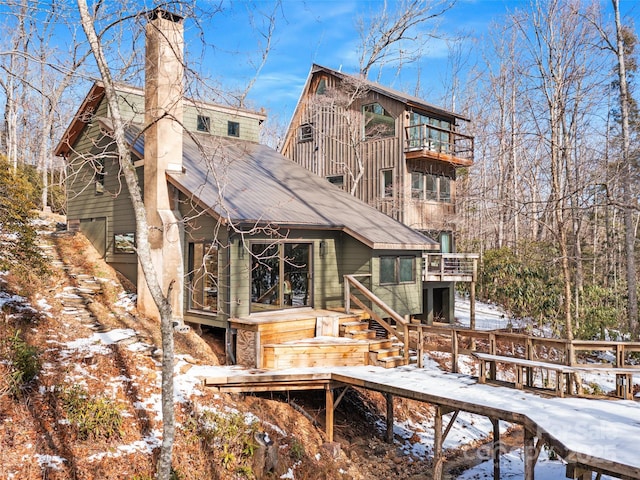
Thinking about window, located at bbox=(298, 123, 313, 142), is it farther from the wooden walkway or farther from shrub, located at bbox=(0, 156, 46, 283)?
the wooden walkway

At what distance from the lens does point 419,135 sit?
21109 millimetres

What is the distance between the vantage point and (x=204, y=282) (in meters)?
12.6

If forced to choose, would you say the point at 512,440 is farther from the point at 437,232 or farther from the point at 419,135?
the point at 419,135

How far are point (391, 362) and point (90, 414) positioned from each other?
20.1 ft

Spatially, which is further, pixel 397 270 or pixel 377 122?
pixel 377 122

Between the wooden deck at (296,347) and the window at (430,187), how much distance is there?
10.6m

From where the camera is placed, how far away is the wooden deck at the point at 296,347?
35.7 ft

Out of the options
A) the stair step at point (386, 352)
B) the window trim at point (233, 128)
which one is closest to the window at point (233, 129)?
the window trim at point (233, 128)

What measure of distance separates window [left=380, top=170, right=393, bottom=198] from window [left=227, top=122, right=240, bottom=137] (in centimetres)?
644

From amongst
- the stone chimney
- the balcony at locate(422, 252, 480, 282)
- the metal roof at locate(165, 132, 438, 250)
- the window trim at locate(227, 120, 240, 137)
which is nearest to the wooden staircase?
the metal roof at locate(165, 132, 438, 250)

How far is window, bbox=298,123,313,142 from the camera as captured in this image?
2456 cm

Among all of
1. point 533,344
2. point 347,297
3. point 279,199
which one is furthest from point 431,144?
point 533,344

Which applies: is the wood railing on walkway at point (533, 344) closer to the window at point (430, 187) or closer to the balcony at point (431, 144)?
the balcony at point (431, 144)

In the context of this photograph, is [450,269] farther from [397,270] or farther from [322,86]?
[322,86]
